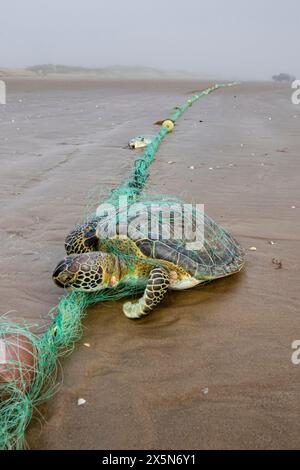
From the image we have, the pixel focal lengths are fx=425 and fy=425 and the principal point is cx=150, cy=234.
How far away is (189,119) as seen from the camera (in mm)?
14227

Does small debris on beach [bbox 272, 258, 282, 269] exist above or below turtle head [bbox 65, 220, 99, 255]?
below

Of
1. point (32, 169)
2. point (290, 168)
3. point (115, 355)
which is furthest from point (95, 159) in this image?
point (115, 355)

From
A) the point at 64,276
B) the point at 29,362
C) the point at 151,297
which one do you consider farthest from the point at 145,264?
the point at 29,362

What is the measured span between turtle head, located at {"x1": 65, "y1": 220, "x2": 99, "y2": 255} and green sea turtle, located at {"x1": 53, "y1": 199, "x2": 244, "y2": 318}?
0.12m

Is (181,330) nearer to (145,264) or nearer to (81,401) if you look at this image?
(145,264)

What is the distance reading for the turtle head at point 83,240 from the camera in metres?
4.00

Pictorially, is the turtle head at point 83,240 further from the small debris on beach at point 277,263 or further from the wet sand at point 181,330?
the small debris on beach at point 277,263

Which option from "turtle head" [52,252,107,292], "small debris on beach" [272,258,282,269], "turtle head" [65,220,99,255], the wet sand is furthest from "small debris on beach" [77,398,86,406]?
"small debris on beach" [272,258,282,269]

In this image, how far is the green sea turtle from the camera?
3330 mm

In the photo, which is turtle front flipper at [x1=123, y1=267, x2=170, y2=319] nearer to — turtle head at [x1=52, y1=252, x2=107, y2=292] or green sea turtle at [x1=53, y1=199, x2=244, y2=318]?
green sea turtle at [x1=53, y1=199, x2=244, y2=318]

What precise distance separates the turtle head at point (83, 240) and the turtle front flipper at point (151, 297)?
0.87 metres

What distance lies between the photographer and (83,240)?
13.1ft

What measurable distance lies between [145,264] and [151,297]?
43cm

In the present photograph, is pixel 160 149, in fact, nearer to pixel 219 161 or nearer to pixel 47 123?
pixel 219 161
